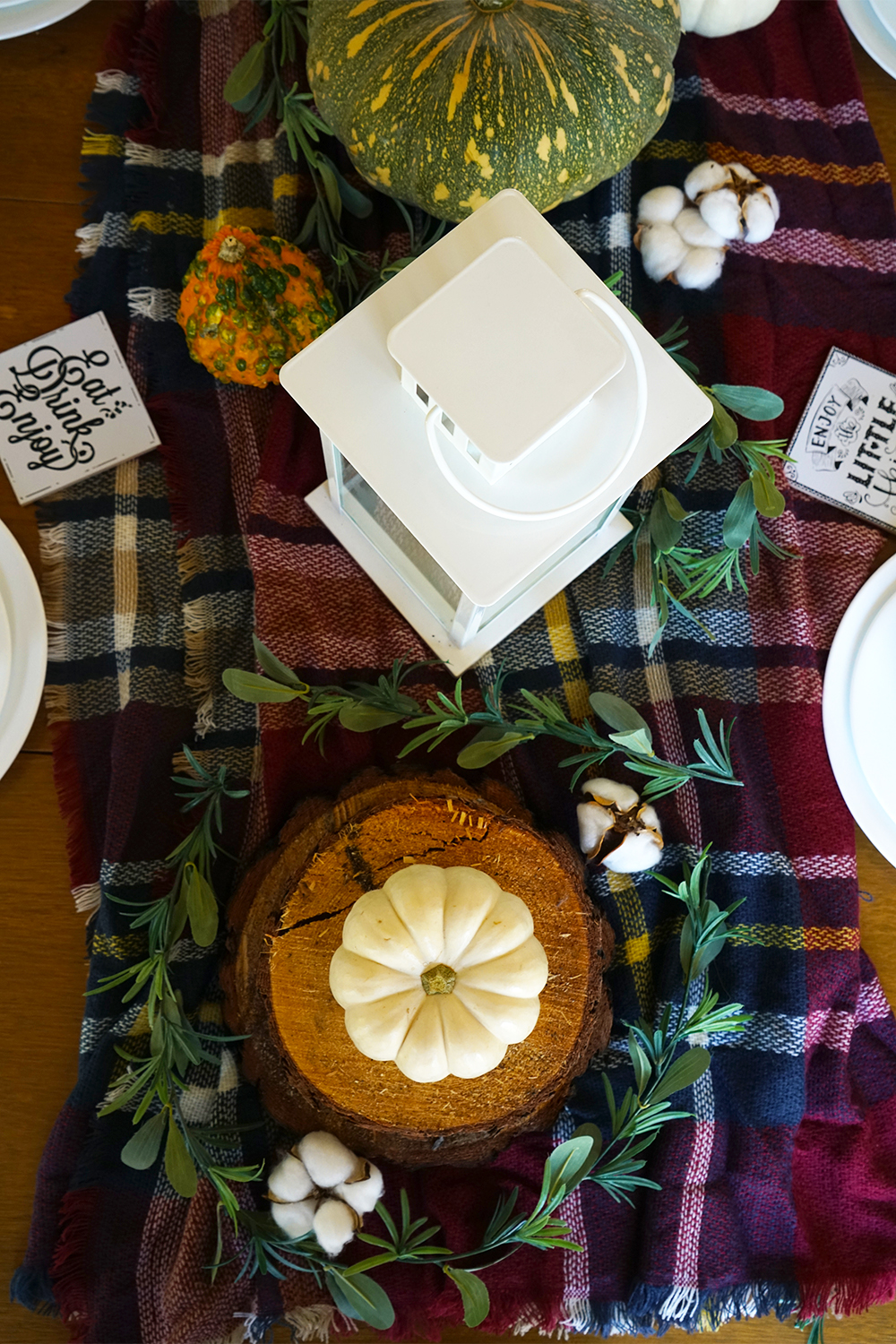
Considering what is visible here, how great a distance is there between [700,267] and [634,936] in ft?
1.81

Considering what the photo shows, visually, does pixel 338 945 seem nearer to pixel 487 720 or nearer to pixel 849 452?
pixel 487 720

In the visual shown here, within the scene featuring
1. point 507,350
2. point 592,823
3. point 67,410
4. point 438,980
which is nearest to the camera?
point 507,350

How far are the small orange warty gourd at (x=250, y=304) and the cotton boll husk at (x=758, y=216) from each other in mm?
356

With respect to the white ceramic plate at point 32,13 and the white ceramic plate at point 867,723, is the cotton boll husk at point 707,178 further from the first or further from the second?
the white ceramic plate at point 32,13

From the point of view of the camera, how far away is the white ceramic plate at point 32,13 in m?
0.82

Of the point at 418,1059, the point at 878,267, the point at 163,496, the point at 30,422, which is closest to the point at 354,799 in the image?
the point at 418,1059

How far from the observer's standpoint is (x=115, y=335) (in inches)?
32.8

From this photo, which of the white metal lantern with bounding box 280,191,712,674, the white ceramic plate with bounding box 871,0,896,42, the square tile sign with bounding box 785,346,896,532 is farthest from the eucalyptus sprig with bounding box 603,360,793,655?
the white ceramic plate with bounding box 871,0,896,42

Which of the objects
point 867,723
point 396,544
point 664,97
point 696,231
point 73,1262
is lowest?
point 73,1262

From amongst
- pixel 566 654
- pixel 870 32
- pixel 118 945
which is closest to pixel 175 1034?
pixel 118 945

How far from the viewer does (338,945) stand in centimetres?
64

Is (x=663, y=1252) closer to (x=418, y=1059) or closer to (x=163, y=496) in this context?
(x=418, y=1059)

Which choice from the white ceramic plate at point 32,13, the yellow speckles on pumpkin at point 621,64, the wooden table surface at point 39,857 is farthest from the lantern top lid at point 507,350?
the white ceramic plate at point 32,13

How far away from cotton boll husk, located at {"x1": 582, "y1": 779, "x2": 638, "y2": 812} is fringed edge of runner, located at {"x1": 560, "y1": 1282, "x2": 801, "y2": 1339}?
35cm
